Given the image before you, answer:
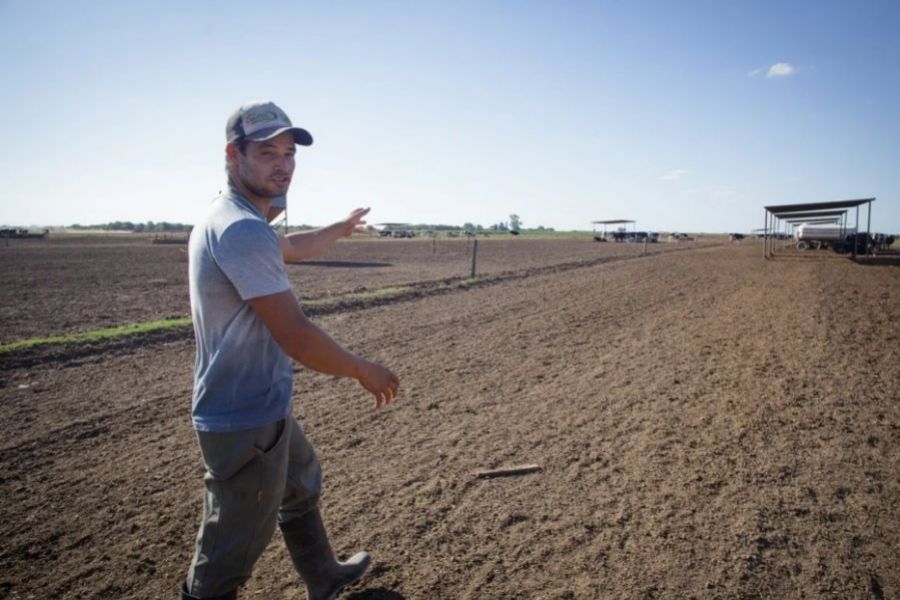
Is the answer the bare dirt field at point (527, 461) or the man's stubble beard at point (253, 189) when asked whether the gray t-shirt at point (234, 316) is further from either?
the bare dirt field at point (527, 461)

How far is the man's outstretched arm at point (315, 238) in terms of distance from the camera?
2.71 meters

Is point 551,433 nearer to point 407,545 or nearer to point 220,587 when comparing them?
point 407,545

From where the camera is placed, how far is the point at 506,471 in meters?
3.92

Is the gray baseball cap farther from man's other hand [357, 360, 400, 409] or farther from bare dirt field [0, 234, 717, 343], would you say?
bare dirt field [0, 234, 717, 343]

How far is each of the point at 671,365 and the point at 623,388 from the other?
130 centimetres

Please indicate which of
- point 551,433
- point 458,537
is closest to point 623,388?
point 551,433

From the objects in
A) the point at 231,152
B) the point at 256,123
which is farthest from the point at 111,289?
the point at 256,123

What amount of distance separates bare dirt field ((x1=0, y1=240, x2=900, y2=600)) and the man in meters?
0.97

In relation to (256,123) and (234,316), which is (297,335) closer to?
(234,316)

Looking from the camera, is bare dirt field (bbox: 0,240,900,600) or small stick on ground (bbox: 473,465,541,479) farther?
small stick on ground (bbox: 473,465,541,479)

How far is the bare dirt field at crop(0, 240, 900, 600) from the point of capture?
2.80 metres

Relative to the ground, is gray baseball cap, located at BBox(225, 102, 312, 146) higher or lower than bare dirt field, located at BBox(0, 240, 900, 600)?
higher

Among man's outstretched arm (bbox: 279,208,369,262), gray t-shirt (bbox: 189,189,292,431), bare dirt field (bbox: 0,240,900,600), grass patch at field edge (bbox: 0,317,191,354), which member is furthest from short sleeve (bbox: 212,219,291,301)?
grass patch at field edge (bbox: 0,317,191,354)

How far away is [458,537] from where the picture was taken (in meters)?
3.12
